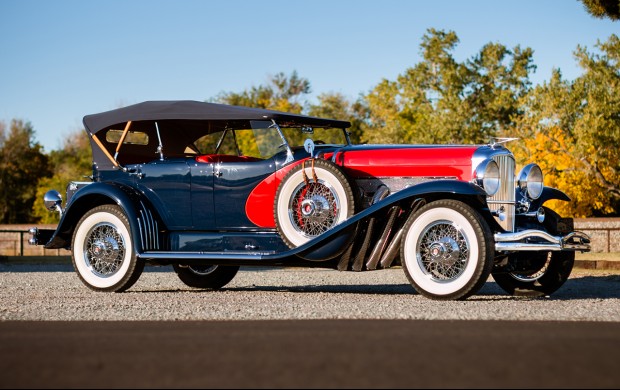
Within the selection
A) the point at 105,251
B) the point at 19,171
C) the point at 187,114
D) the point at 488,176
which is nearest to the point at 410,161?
the point at 488,176

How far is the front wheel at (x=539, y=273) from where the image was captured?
1034 cm

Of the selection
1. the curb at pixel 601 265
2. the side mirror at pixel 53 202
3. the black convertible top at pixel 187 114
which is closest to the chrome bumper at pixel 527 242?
the black convertible top at pixel 187 114

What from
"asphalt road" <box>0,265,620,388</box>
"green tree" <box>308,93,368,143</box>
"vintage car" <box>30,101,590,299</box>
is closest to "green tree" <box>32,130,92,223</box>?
"green tree" <box>308,93,368,143</box>

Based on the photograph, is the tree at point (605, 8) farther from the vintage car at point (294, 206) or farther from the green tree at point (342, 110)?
the green tree at point (342, 110)

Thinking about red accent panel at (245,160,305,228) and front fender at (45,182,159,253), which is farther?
front fender at (45,182,159,253)

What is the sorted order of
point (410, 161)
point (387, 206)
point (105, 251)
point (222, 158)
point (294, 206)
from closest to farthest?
point (387, 206) → point (410, 161) → point (294, 206) → point (222, 158) → point (105, 251)

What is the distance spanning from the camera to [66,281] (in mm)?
13562

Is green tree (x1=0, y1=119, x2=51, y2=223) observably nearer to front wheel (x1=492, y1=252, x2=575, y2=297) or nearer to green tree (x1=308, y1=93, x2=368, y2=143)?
green tree (x1=308, y1=93, x2=368, y2=143)

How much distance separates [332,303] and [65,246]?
4.29m

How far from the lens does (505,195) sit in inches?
390

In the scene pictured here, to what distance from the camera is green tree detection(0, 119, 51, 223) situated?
59.5 m

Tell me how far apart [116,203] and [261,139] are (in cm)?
199

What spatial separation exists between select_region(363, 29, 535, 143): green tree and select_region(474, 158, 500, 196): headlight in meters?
38.4

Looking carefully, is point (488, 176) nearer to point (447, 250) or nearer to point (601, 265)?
point (447, 250)
